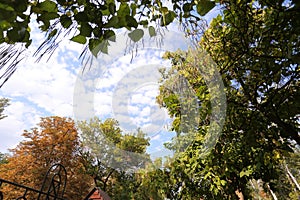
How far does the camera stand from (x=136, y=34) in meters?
0.74

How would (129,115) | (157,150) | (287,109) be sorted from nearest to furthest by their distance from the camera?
1. (287,109)
2. (129,115)
3. (157,150)

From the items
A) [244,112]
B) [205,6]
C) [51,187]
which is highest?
[244,112]

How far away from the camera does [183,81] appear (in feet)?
8.07

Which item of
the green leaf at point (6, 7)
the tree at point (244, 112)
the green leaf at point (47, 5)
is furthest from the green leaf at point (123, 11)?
the tree at point (244, 112)

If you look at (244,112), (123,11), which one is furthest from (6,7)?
(244,112)

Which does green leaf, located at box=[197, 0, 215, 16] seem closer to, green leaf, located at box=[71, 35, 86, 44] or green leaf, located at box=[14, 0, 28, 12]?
green leaf, located at box=[71, 35, 86, 44]

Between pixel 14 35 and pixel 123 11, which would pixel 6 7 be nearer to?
pixel 14 35

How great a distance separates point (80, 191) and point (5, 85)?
14.9 metres

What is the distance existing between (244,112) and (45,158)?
536 inches

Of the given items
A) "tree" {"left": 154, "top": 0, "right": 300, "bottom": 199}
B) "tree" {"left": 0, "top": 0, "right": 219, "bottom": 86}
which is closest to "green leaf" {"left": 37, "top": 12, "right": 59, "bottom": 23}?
"tree" {"left": 0, "top": 0, "right": 219, "bottom": 86}

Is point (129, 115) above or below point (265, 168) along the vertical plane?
above

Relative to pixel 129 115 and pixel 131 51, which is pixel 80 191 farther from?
pixel 131 51

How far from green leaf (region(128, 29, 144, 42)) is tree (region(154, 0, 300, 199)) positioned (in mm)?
948

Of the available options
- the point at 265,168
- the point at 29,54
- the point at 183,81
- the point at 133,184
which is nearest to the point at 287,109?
the point at 265,168
